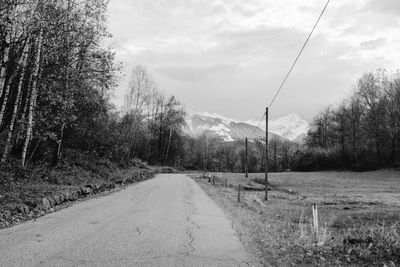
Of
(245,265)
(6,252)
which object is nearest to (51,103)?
(6,252)

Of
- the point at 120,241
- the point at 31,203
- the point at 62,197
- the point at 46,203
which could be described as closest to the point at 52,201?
the point at 46,203

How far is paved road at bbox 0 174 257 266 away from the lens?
6.31 meters

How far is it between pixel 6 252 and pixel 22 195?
648 cm

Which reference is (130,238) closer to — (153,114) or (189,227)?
(189,227)

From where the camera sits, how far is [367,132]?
2534 inches

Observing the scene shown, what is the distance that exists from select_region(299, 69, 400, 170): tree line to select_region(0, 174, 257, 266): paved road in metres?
58.5

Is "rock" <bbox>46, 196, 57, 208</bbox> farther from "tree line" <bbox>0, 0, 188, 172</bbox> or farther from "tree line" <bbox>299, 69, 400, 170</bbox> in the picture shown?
"tree line" <bbox>299, 69, 400, 170</bbox>

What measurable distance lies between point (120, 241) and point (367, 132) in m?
65.6

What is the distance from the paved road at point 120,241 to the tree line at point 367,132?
58538 millimetres

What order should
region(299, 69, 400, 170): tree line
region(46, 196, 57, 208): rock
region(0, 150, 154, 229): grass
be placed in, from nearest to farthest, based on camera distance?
region(0, 150, 154, 229): grass → region(46, 196, 57, 208): rock → region(299, 69, 400, 170): tree line

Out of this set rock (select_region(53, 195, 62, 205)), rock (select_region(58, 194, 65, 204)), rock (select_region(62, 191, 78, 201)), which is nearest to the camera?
rock (select_region(53, 195, 62, 205))

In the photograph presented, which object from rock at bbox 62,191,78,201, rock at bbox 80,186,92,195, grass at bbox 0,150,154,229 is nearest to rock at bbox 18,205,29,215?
grass at bbox 0,150,154,229

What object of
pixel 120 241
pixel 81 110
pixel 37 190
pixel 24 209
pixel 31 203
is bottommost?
pixel 120 241

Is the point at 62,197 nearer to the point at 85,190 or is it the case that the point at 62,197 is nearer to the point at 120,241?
the point at 85,190
